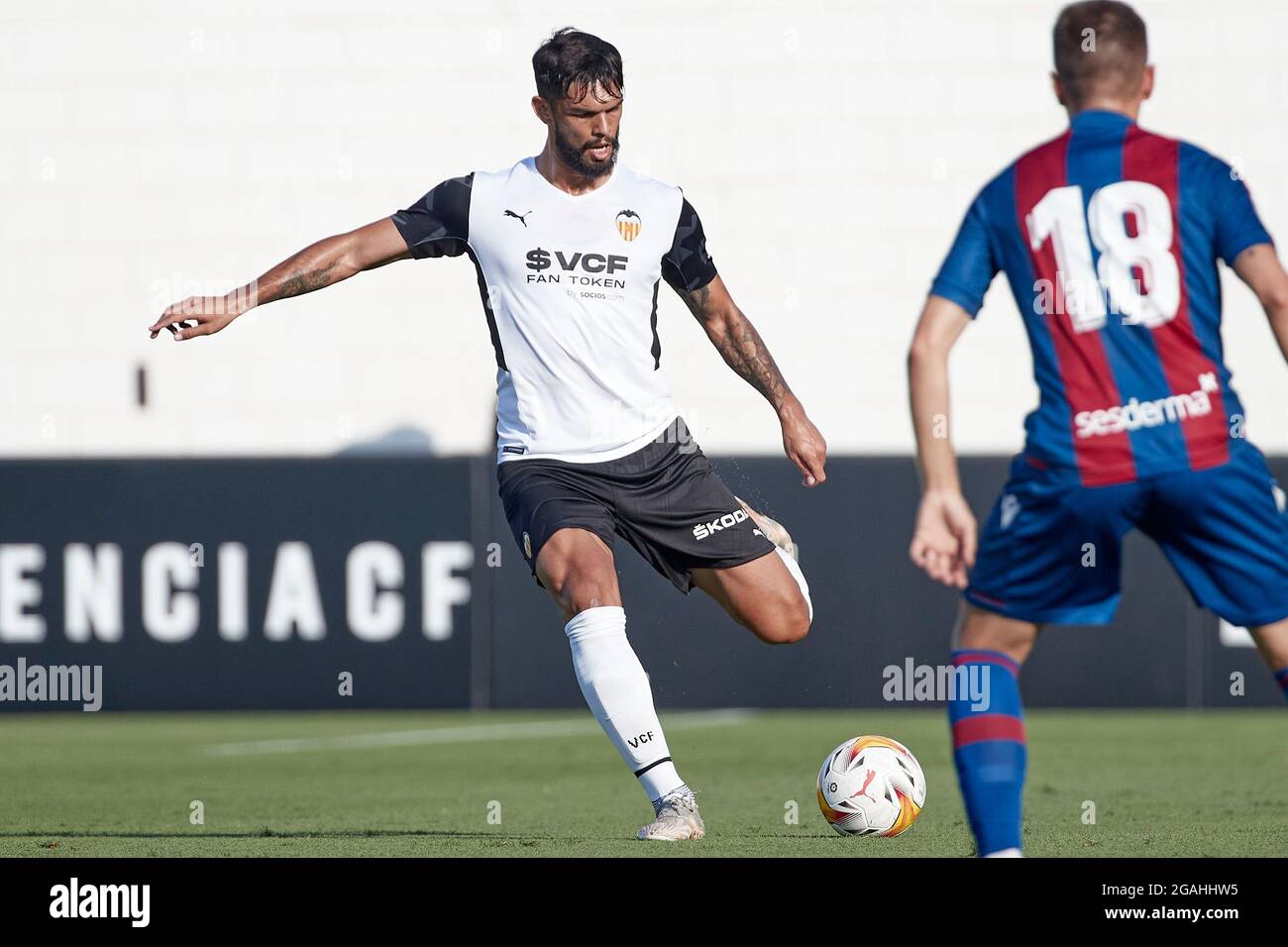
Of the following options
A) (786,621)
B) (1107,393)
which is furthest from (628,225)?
(1107,393)

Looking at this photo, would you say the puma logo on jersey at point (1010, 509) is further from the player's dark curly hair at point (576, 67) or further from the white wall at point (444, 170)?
the white wall at point (444, 170)

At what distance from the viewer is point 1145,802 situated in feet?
23.4

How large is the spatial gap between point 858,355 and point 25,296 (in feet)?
17.9

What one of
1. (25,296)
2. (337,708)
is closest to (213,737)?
(337,708)

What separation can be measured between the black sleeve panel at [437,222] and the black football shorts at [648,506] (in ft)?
2.32

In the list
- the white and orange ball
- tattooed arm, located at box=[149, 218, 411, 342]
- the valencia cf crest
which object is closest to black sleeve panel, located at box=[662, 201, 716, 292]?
the valencia cf crest

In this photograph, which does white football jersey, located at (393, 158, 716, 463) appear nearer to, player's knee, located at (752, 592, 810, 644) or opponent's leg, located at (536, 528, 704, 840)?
opponent's leg, located at (536, 528, 704, 840)

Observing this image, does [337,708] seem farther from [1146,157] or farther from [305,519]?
[1146,157]

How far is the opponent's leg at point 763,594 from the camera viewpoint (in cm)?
642

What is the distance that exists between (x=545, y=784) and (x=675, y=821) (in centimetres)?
257

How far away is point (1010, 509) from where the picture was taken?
14.5 ft

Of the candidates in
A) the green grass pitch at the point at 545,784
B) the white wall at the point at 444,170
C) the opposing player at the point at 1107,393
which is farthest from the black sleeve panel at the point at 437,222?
the white wall at the point at 444,170

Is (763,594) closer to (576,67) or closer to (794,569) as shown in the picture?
(794,569)

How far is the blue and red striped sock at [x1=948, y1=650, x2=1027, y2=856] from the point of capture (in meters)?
4.35
